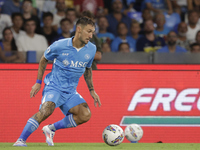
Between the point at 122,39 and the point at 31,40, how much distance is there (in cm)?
227

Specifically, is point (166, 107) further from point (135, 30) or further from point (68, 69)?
point (135, 30)

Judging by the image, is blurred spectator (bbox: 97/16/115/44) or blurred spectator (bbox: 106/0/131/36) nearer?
blurred spectator (bbox: 97/16/115/44)

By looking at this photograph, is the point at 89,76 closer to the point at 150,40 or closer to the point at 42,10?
the point at 150,40

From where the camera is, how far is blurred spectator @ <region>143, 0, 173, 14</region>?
11.6 meters

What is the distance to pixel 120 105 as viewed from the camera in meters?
7.64

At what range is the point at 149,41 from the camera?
977cm

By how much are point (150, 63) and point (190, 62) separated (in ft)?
2.61

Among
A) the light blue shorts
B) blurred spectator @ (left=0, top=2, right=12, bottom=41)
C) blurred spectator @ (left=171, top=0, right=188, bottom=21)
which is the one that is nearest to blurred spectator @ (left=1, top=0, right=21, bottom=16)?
blurred spectator @ (left=0, top=2, right=12, bottom=41)

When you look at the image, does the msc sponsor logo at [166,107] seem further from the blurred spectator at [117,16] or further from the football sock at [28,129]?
the blurred spectator at [117,16]

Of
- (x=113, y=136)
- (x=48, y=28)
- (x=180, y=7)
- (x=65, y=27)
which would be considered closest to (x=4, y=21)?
(x=48, y=28)

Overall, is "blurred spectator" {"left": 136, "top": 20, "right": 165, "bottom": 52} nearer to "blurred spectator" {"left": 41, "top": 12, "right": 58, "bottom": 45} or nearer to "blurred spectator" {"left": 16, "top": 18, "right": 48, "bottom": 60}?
"blurred spectator" {"left": 41, "top": 12, "right": 58, "bottom": 45}

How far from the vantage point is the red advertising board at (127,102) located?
7547 mm

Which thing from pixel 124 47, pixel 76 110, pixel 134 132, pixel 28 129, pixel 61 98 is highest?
pixel 124 47

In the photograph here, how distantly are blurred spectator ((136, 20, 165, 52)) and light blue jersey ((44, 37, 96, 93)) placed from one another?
12.2ft
